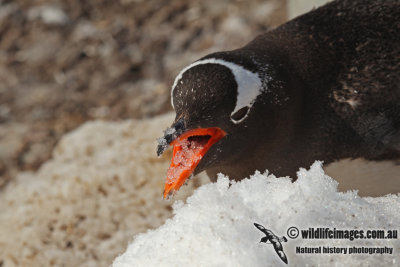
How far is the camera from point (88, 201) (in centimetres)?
315

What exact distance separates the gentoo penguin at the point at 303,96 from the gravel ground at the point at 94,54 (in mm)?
2030

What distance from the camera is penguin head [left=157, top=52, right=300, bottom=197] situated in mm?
2021

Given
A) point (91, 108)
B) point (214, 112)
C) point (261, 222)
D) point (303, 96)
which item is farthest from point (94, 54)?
point (261, 222)

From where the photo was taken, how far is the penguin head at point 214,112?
2.02 metres

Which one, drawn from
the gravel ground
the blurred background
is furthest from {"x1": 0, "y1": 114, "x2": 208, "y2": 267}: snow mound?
the gravel ground

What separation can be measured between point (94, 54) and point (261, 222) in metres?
3.72

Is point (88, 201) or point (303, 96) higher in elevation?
point (88, 201)

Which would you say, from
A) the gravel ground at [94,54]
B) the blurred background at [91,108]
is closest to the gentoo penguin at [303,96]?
the blurred background at [91,108]

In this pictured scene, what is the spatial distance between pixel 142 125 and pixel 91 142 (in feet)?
1.25

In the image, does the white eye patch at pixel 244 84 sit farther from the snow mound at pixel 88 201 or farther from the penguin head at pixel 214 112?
the snow mound at pixel 88 201

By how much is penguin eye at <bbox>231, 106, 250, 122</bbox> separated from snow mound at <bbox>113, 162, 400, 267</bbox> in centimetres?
54

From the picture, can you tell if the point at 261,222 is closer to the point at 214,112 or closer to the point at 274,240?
the point at 274,240

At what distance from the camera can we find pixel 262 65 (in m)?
2.29

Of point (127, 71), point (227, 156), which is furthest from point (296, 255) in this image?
point (127, 71)
